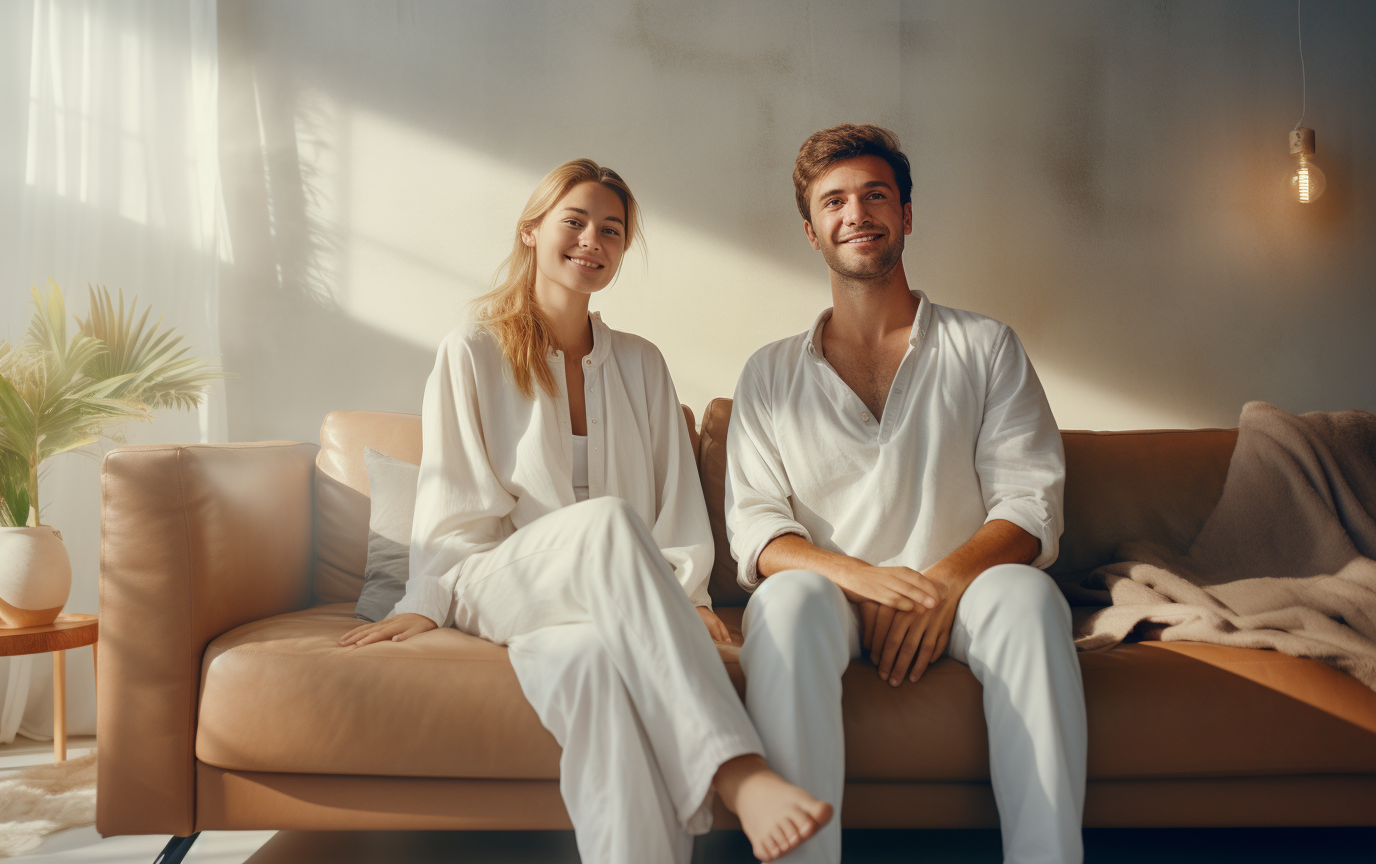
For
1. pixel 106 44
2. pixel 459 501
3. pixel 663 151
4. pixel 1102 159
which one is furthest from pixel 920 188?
pixel 106 44

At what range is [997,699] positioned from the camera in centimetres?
117

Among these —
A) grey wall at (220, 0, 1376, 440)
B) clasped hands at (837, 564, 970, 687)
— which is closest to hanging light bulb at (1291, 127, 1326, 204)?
grey wall at (220, 0, 1376, 440)

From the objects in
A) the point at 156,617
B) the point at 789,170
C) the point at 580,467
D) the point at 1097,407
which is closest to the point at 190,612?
the point at 156,617

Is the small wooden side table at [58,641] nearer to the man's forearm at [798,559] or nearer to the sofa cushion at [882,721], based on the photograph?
the sofa cushion at [882,721]

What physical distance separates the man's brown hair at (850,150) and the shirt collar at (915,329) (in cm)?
21

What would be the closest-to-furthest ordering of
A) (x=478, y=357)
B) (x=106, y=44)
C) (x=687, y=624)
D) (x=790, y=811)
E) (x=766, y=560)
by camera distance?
(x=790, y=811), (x=687, y=624), (x=766, y=560), (x=478, y=357), (x=106, y=44)

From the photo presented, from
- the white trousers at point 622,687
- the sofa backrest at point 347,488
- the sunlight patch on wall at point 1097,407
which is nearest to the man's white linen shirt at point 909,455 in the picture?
the white trousers at point 622,687

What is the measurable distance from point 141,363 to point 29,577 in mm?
628

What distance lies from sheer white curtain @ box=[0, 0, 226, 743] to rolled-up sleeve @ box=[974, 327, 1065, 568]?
209cm

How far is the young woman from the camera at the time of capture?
1094 mm

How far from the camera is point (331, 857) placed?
4.85 ft

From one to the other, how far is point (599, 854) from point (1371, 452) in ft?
5.57

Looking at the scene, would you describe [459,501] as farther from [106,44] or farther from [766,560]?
[106,44]

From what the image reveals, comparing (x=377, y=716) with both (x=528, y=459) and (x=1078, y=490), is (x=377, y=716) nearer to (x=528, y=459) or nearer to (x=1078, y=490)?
(x=528, y=459)
